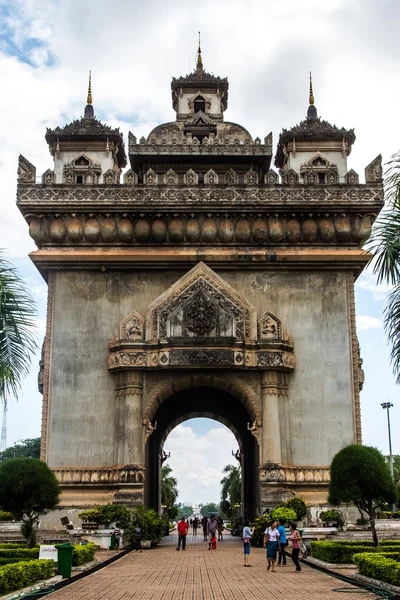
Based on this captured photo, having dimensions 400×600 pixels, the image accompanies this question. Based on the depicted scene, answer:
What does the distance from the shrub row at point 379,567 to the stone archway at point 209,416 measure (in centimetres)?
1508

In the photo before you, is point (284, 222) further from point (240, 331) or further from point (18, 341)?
point (18, 341)

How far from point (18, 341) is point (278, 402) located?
1370cm

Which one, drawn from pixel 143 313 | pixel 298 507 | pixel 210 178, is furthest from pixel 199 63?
pixel 298 507

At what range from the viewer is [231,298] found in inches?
1091

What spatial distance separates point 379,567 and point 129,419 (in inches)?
542

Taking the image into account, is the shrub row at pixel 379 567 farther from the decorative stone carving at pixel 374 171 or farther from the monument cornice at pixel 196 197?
the decorative stone carving at pixel 374 171

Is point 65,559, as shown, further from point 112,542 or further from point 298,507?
point 298,507

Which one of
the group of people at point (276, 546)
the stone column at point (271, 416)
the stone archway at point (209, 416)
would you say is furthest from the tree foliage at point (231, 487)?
the group of people at point (276, 546)

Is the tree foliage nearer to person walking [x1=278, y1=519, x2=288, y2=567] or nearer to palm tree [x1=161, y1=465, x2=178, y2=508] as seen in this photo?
palm tree [x1=161, y1=465, x2=178, y2=508]

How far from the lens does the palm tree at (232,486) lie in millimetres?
60562

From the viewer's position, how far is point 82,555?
59.0ft

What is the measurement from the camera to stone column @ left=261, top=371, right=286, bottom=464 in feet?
87.0

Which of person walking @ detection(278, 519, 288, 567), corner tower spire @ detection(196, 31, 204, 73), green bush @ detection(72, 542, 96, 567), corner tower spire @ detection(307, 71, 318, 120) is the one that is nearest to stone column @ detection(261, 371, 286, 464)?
person walking @ detection(278, 519, 288, 567)

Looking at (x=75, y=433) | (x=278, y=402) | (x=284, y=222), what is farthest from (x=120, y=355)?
(x=284, y=222)
